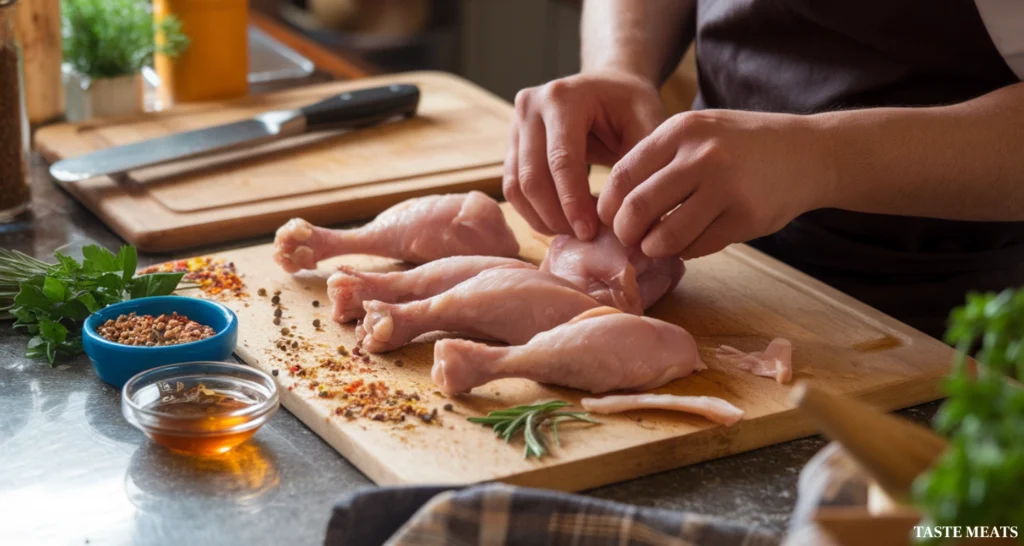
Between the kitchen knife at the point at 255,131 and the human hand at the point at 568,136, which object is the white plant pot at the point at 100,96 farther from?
the human hand at the point at 568,136

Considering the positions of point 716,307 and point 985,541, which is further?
point 716,307

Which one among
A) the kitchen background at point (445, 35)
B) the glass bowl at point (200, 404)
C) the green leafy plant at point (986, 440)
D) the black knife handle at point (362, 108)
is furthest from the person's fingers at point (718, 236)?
the kitchen background at point (445, 35)

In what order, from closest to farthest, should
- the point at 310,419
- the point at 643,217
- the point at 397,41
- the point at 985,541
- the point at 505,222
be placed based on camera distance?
the point at 985,541 → the point at 310,419 → the point at 643,217 → the point at 505,222 → the point at 397,41

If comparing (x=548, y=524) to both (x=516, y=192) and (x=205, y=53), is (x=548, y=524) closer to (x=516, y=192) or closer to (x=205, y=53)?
(x=516, y=192)

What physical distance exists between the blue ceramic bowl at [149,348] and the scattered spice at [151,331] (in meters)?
0.02

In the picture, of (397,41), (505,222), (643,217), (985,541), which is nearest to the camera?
(985,541)

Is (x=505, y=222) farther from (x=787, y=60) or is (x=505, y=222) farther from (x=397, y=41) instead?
(x=397, y=41)

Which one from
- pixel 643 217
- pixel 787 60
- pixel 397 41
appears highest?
pixel 787 60

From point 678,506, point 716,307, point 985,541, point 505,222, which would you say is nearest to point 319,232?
point 505,222

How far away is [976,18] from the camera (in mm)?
1968

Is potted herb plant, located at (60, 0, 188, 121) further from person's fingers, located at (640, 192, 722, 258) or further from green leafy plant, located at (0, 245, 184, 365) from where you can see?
person's fingers, located at (640, 192, 722, 258)

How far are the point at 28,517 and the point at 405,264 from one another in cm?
95

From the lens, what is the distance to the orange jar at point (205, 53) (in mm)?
2912

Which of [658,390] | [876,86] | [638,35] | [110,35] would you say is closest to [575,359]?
[658,390]
